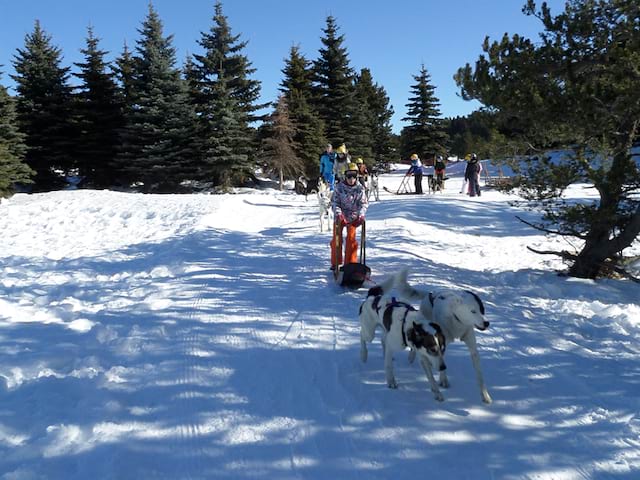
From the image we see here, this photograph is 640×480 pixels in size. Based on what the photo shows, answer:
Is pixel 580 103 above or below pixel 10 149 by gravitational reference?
below

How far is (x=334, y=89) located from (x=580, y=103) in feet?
113

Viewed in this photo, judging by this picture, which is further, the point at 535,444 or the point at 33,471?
the point at 535,444

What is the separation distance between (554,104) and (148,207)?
575 inches

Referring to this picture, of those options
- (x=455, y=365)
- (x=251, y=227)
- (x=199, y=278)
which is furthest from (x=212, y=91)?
(x=455, y=365)

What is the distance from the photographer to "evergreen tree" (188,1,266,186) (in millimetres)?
29562

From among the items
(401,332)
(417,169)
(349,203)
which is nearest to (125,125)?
(417,169)

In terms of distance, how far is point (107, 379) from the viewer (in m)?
4.49

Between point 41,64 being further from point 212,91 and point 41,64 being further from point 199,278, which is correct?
point 199,278

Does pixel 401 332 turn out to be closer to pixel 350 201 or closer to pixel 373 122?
pixel 350 201

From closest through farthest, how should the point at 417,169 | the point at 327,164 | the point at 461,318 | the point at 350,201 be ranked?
the point at 461,318 < the point at 350,201 < the point at 327,164 < the point at 417,169

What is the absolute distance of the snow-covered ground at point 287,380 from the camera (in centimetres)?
330

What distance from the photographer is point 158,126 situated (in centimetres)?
2917

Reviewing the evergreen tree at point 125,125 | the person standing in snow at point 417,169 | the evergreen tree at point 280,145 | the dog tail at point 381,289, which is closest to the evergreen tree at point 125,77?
the evergreen tree at point 125,125

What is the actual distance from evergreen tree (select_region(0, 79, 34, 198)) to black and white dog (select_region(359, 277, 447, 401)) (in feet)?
84.1
